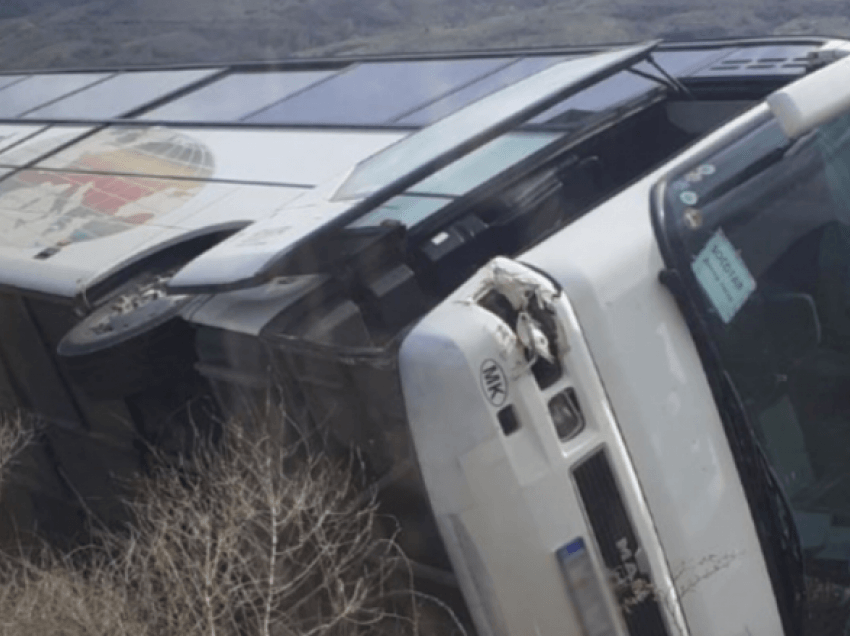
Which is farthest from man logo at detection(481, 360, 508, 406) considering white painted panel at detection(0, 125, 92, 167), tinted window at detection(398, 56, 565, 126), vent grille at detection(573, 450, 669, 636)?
white painted panel at detection(0, 125, 92, 167)

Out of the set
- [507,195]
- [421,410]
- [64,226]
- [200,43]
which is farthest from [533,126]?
[200,43]

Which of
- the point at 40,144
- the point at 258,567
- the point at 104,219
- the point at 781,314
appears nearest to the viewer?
the point at 781,314

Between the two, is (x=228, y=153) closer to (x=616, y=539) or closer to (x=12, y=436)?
(x=12, y=436)

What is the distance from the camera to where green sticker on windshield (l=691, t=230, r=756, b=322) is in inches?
129

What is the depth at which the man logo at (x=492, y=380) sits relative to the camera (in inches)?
121

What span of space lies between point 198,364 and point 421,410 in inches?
47.3

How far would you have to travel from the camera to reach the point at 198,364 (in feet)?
13.6

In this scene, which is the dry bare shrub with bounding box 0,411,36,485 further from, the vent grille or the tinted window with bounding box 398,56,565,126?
the vent grille

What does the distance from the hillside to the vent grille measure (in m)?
26.4

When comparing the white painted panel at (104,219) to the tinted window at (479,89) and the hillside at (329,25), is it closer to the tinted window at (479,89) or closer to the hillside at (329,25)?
the tinted window at (479,89)

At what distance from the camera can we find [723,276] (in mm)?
3316

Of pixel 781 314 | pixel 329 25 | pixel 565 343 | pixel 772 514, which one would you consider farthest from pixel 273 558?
pixel 329 25

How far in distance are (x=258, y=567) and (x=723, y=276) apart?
152 centimetres

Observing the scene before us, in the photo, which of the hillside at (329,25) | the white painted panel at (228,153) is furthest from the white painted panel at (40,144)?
the hillside at (329,25)
